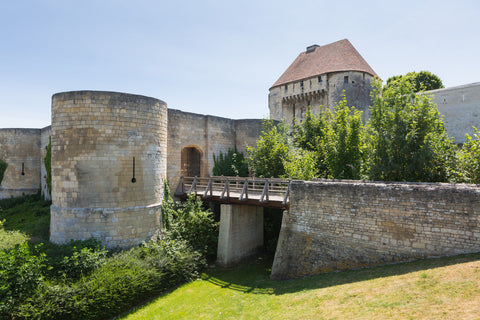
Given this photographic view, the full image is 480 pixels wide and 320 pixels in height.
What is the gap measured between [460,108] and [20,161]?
31.5 metres

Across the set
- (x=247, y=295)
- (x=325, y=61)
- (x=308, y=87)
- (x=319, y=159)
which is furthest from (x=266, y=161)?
(x=325, y=61)

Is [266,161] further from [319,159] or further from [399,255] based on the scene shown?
[399,255]

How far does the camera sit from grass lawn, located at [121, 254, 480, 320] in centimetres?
552

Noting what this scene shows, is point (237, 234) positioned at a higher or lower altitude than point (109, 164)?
lower

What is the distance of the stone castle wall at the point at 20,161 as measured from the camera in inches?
818

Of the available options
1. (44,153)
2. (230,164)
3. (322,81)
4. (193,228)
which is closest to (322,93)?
(322,81)

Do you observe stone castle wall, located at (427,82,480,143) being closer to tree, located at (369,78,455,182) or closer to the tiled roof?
the tiled roof

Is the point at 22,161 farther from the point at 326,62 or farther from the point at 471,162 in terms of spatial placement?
the point at 326,62

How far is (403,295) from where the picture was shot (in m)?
6.09

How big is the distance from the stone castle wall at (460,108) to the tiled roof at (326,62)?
6692mm

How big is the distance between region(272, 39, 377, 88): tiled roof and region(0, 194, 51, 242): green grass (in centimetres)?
2284

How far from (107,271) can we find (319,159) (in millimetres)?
10780

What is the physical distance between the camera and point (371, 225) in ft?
28.3

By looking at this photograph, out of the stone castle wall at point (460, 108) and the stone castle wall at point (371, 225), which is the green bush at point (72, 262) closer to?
the stone castle wall at point (371, 225)
